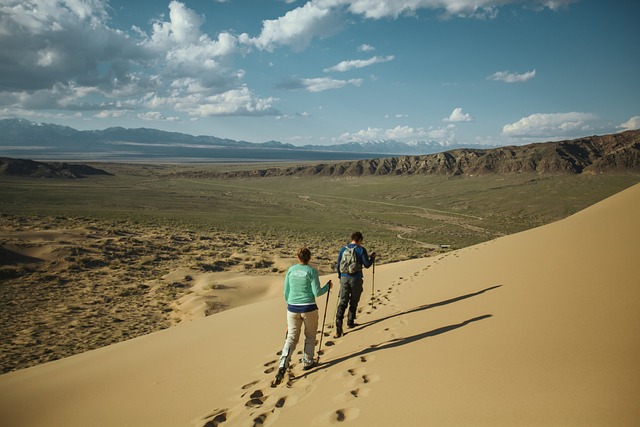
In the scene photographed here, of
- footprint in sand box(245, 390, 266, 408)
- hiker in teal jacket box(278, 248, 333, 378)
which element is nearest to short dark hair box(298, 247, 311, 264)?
hiker in teal jacket box(278, 248, 333, 378)

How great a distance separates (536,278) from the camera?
7.31m

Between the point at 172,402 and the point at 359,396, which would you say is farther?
the point at 172,402

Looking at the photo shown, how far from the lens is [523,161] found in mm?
95812

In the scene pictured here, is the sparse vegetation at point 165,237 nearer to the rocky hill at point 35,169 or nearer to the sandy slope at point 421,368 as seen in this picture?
the sandy slope at point 421,368

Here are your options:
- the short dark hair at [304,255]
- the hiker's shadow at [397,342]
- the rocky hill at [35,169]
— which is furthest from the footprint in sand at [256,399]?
the rocky hill at [35,169]

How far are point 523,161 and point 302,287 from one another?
105 m

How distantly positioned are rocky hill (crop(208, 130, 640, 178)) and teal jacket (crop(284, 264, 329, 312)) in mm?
100444

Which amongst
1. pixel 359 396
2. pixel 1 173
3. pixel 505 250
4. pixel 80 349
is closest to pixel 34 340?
pixel 80 349

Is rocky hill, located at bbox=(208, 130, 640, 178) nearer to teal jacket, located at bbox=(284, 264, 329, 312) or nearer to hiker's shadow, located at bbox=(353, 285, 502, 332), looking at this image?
hiker's shadow, located at bbox=(353, 285, 502, 332)

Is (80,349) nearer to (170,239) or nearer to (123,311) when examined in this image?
(123,311)

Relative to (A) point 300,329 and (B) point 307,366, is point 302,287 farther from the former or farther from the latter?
(B) point 307,366

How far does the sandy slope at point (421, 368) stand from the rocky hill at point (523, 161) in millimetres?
97440

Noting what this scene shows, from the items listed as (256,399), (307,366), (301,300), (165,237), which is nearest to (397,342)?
(307,366)

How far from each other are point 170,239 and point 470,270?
20533 millimetres
